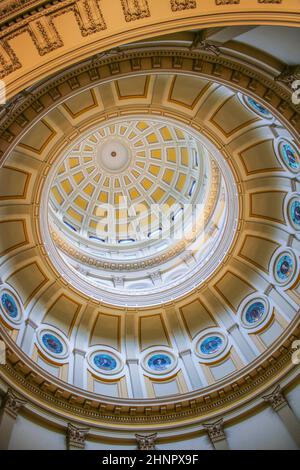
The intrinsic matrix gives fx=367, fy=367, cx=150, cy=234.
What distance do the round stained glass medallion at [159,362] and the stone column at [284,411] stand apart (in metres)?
5.33

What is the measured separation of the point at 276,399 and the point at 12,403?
30.9 feet

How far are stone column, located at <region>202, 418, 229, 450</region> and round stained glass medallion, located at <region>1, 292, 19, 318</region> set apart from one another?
29.3 ft

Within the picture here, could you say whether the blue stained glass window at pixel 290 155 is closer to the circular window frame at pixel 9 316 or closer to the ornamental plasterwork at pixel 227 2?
the ornamental plasterwork at pixel 227 2

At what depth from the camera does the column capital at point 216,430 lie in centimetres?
1380

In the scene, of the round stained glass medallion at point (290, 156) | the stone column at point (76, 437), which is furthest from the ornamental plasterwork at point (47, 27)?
the stone column at point (76, 437)

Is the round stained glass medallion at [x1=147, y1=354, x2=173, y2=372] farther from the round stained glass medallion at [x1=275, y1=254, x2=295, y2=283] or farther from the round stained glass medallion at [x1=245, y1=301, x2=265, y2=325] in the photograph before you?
the round stained glass medallion at [x1=275, y1=254, x2=295, y2=283]

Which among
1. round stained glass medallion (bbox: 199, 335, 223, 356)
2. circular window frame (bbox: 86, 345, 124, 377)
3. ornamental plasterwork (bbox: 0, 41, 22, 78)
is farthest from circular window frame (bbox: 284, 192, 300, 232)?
ornamental plasterwork (bbox: 0, 41, 22, 78)

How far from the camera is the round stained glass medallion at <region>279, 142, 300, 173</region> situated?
14.6 metres

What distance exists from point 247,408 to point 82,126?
1342 centimetres

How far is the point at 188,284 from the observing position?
20.0 metres

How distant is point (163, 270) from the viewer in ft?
77.2

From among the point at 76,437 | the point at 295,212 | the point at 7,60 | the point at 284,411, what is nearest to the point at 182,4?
the point at 7,60

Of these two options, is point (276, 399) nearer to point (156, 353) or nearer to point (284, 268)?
point (284, 268)
